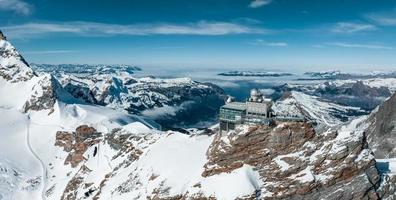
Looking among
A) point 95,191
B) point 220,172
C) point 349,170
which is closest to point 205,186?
point 220,172

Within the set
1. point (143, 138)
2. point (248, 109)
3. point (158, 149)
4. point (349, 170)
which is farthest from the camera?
point (143, 138)

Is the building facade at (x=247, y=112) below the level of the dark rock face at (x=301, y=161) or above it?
above

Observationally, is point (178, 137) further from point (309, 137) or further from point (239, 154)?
point (309, 137)

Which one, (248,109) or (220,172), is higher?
Answer: (248,109)

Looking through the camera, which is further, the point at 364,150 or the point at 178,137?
the point at 178,137

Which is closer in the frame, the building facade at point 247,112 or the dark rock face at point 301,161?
the dark rock face at point 301,161

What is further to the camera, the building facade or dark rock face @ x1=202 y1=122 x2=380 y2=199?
the building facade

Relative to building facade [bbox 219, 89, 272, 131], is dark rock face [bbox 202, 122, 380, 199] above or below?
below

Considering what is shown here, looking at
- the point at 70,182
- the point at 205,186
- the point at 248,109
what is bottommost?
the point at 70,182
